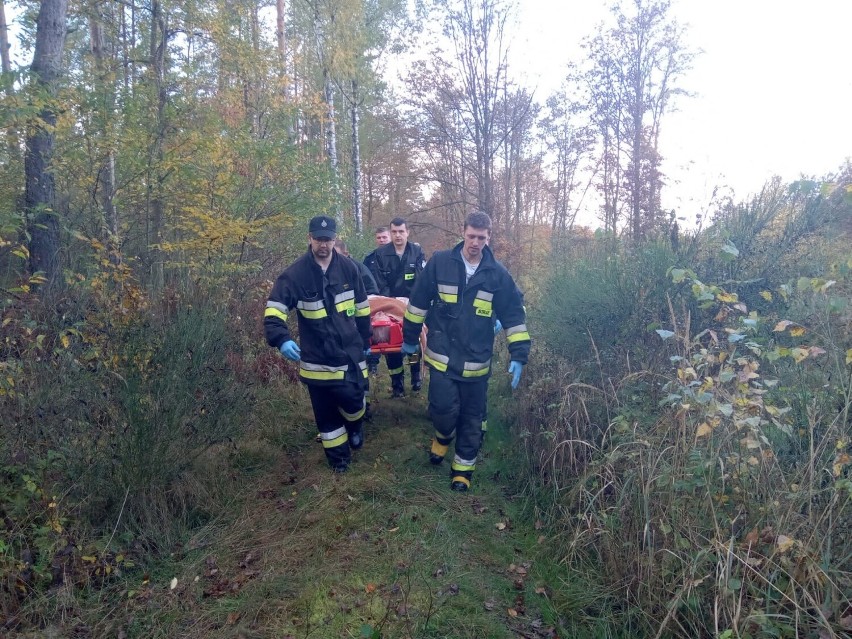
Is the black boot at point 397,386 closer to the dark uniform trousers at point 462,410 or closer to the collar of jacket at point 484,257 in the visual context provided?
the dark uniform trousers at point 462,410

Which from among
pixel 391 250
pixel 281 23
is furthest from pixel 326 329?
pixel 281 23

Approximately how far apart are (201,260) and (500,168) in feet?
36.5

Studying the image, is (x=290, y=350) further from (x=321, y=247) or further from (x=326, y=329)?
(x=321, y=247)

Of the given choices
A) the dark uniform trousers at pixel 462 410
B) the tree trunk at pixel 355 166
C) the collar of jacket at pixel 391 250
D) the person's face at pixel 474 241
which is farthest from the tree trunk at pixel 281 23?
the dark uniform trousers at pixel 462 410

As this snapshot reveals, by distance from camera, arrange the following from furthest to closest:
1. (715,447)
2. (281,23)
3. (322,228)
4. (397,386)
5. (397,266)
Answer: (281,23), (397,266), (397,386), (322,228), (715,447)

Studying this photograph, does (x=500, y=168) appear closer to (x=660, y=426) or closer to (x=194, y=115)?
(x=194, y=115)

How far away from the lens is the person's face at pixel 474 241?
423 cm

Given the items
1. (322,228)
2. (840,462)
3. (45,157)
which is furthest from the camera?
(45,157)

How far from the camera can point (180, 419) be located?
3.81 m

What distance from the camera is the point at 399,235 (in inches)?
253

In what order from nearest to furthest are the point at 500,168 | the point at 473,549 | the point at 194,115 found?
the point at 473,549 → the point at 194,115 → the point at 500,168

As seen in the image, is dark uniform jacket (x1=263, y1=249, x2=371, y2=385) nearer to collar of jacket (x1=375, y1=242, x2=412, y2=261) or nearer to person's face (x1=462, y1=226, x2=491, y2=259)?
person's face (x1=462, y1=226, x2=491, y2=259)

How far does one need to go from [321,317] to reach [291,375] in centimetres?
208

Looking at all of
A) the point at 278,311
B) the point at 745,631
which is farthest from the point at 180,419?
the point at 745,631
